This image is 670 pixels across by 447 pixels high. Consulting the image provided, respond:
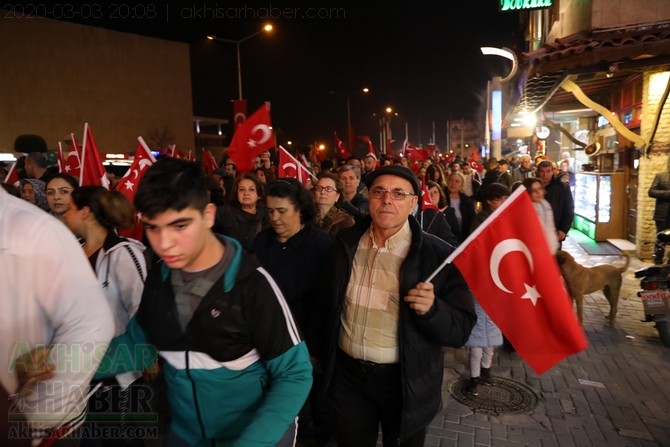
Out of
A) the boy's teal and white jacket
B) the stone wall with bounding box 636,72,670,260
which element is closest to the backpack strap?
the boy's teal and white jacket

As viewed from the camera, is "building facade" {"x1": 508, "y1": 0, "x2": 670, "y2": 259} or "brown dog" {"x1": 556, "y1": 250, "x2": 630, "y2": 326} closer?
"brown dog" {"x1": 556, "y1": 250, "x2": 630, "y2": 326}

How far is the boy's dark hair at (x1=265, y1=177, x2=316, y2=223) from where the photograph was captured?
3.93m

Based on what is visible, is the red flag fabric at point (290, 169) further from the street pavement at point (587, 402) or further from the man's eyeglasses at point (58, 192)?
the street pavement at point (587, 402)

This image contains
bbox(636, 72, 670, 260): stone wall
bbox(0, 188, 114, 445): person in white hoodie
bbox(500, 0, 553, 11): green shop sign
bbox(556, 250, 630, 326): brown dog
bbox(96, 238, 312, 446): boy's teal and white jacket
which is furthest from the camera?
bbox(500, 0, 553, 11): green shop sign

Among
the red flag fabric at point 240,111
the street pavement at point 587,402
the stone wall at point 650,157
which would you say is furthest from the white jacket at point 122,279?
the stone wall at point 650,157

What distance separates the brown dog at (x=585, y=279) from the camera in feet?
20.1

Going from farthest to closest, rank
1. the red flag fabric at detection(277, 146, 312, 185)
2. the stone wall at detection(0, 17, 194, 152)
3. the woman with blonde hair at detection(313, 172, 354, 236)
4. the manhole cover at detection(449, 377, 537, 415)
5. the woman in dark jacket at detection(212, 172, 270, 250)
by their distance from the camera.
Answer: the stone wall at detection(0, 17, 194, 152)
the red flag fabric at detection(277, 146, 312, 185)
the woman in dark jacket at detection(212, 172, 270, 250)
the woman with blonde hair at detection(313, 172, 354, 236)
the manhole cover at detection(449, 377, 537, 415)

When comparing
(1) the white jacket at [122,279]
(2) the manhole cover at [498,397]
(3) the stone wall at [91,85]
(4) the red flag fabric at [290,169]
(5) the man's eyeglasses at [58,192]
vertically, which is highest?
(3) the stone wall at [91,85]

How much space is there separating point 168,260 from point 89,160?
216 inches

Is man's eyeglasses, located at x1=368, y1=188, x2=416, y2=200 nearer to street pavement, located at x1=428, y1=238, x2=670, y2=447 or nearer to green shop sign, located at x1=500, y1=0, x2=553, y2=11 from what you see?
street pavement, located at x1=428, y1=238, x2=670, y2=447

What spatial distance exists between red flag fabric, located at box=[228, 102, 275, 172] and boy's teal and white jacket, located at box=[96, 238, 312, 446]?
682 centimetres

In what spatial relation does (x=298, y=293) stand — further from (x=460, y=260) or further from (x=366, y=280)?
(x=460, y=260)

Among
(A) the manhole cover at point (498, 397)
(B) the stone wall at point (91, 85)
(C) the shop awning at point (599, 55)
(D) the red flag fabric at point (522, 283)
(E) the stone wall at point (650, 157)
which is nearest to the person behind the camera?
(D) the red flag fabric at point (522, 283)

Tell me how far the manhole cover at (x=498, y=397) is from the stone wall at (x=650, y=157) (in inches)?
273
